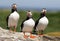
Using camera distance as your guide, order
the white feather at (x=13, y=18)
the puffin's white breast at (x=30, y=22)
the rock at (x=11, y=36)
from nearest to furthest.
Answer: the rock at (x=11, y=36) < the puffin's white breast at (x=30, y=22) < the white feather at (x=13, y=18)

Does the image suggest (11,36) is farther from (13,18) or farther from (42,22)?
(42,22)

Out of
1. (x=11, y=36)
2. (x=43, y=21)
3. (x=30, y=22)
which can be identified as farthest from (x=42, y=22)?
(x=11, y=36)

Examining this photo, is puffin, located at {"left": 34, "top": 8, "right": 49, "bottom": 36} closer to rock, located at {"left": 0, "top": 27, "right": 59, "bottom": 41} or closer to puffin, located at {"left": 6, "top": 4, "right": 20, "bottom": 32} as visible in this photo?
rock, located at {"left": 0, "top": 27, "right": 59, "bottom": 41}

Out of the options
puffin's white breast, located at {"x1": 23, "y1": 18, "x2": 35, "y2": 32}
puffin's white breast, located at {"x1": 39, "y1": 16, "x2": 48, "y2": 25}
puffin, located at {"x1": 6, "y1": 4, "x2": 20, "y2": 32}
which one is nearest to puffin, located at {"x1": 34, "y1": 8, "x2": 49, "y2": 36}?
puffin's white breast, located at {"x1": 39, "y1": 16, "x2": 48, "y2": 25}

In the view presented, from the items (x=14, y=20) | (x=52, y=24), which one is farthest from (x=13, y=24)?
(x=52, y=24)

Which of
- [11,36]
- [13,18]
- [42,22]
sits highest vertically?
[13,18]

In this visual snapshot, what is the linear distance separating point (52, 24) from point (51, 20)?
167 cm

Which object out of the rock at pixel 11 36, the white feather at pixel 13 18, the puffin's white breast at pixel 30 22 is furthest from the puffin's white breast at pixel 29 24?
the white feather at pixel 13 18

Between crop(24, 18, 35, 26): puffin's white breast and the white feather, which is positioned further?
the white feather

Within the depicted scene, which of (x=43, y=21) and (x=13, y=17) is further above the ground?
(x=13, y=17)

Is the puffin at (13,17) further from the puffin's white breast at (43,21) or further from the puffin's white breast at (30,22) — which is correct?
the puffin's white breast at (43,21)

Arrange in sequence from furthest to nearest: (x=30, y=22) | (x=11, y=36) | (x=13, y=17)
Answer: (x=13, y=17), (x=30, y=22), (x=11, y=36)

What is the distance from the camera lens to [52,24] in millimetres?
25625

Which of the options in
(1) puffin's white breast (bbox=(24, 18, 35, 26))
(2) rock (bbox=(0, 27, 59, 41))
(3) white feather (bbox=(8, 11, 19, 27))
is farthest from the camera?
(3) white feather (bbox=(8, 11, 19, 27))
